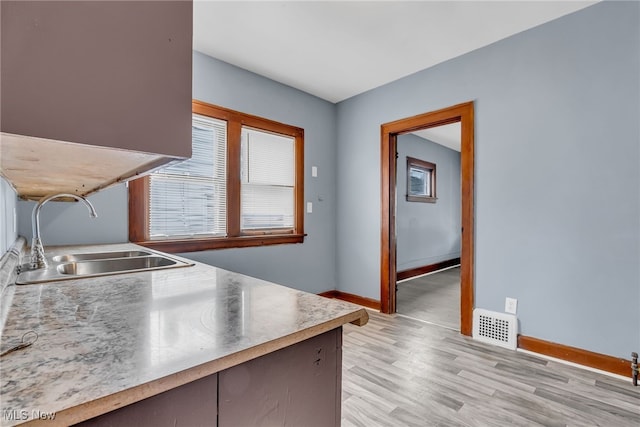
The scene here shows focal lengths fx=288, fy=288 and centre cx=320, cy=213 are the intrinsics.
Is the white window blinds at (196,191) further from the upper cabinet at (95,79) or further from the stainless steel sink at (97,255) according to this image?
the upper cabinet at (95,79)

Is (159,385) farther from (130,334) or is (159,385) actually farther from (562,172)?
(562,172)

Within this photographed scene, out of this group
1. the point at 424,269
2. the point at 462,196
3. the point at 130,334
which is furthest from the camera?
the point at 424,269

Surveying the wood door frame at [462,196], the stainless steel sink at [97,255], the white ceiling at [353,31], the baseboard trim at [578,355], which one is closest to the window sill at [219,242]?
the stainless steel sink at [97,255]

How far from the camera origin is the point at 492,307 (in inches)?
99.7

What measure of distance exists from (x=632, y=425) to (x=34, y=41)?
2.73 metres

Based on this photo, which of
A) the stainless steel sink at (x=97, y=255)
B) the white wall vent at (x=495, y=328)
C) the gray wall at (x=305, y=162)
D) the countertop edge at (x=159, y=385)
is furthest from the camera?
the gray wall at (x=305, y=162)

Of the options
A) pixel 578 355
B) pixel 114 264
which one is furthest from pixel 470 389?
pixel 114 264

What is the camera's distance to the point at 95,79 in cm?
50

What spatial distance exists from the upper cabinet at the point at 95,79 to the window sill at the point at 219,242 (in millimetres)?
2010

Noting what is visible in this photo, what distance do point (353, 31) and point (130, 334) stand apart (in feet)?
8.44

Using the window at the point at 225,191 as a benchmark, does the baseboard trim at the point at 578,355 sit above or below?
below

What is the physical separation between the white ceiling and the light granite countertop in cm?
208

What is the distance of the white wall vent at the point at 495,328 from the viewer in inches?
93.7

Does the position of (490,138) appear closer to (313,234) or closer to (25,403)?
(313,234)
